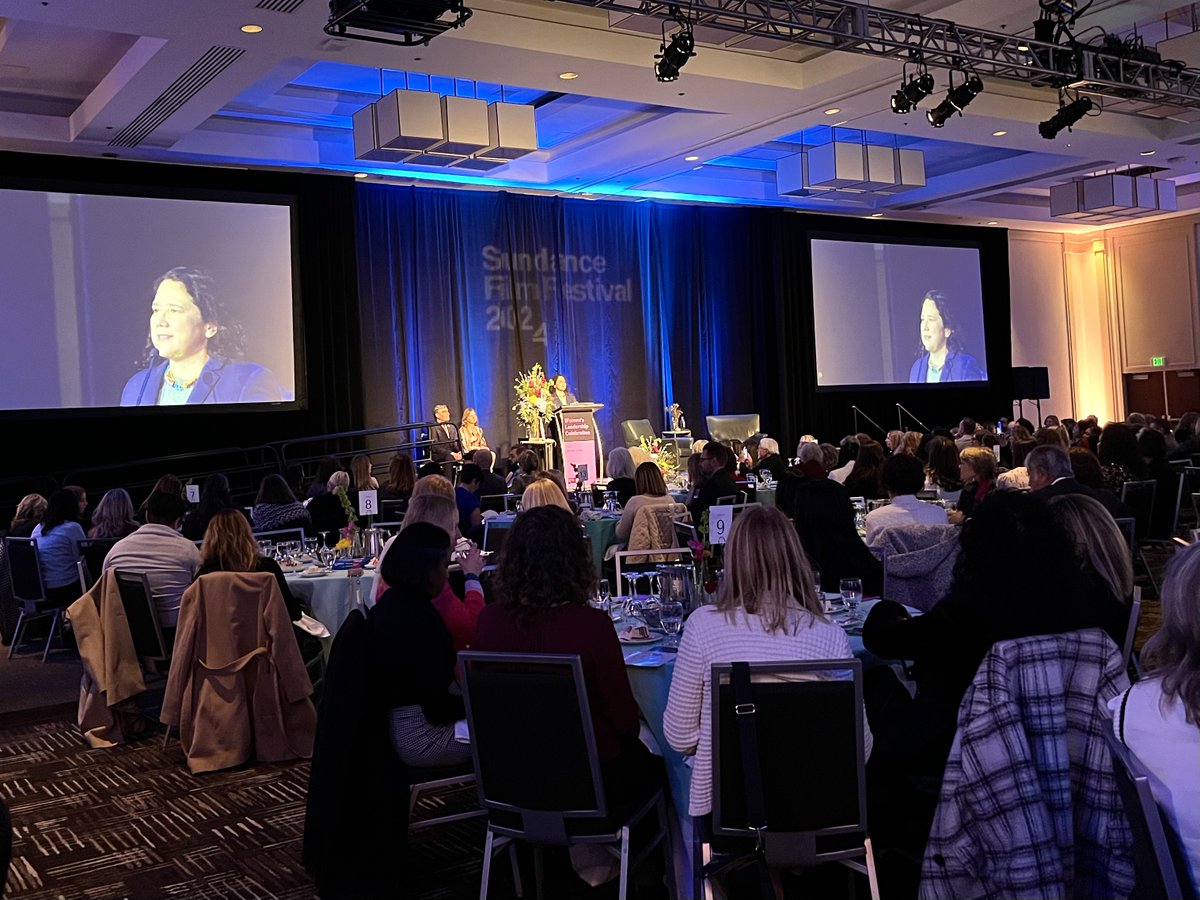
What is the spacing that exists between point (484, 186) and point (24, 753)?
10.2m

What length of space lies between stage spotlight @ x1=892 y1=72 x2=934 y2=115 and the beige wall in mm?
12107

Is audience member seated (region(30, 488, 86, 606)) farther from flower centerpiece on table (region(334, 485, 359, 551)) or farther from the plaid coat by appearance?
the plaid coat

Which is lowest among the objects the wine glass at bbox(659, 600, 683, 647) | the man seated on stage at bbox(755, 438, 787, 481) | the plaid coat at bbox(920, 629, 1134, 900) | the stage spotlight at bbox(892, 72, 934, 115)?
the plaid coat at bbox(920, 629, 1134, 900)

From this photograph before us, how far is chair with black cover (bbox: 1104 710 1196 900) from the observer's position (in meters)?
1.94

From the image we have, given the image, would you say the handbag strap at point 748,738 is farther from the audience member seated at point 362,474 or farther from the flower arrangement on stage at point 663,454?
the flower arrangement on stage at point 663,454

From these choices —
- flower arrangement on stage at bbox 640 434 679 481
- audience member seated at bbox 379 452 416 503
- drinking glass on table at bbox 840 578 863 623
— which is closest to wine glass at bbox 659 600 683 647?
drinking glass on table at bbox 840 578 863 623

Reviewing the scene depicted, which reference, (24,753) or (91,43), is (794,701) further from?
(91,43)

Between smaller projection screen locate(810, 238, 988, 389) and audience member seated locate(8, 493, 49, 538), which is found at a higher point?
smaller projection screen locate(810, 238, 988, 389)

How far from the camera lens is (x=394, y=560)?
3.69 m

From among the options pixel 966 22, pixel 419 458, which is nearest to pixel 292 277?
pixel 419 458

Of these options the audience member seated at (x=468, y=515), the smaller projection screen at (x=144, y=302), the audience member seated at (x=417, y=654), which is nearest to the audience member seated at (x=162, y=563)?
the audience member seated at (x=468, y=515)

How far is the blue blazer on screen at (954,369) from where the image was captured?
18.9m

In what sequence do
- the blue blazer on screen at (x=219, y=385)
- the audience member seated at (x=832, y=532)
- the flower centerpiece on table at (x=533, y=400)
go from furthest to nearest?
1. the flower centerpiece on table at (x=533, y=400)
2. the blue blazer on screen at (x=219, y=385)
3. the audience member seated at (x=832, y=532)

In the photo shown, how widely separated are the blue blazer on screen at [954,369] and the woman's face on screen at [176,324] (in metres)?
11.4
